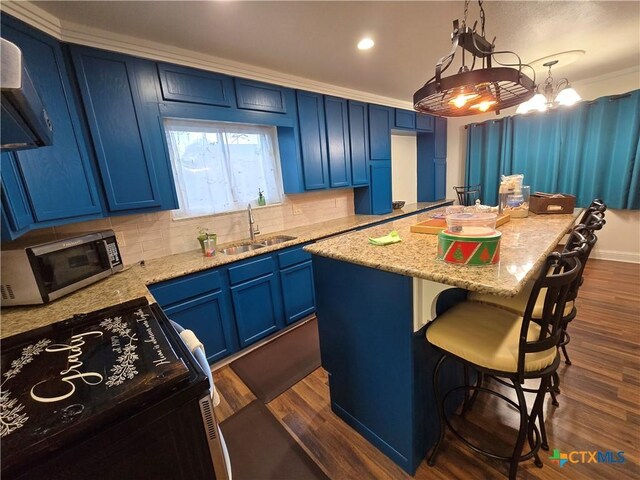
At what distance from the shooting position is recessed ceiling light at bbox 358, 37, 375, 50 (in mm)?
2092

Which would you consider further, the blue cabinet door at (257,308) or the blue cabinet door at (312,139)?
the blue cabinet door at (312,139)

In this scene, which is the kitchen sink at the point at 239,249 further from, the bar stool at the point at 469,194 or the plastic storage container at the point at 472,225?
the bar stool at the point at 469,194

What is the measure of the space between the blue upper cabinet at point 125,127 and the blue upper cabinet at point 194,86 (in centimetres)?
9

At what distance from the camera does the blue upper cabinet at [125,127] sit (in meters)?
1.72

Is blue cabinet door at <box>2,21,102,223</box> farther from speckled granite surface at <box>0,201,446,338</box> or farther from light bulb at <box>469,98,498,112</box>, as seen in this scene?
light bulb at <box>469,98,498,112</box>

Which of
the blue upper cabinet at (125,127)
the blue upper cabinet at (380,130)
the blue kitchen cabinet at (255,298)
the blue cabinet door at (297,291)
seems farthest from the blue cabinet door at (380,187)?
the blue upper cabinet at (125,127)

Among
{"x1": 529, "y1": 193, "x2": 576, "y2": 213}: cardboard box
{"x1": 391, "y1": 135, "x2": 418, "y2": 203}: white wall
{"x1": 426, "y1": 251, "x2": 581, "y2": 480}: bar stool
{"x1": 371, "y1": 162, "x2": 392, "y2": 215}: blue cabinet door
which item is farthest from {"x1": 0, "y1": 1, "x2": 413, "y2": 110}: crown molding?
{"x1": 426, "y1": 251, "x2": 581, "y2": 480}: bar stool

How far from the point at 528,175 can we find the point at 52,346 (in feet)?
17.9

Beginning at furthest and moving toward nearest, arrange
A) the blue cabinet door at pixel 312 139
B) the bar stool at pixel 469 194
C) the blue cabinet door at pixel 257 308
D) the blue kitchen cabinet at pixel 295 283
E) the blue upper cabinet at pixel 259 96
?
the bar stool at pixel 469 194 < the blue cabinet door at pixel 312 139 < the blue kitchen cabinet at pixel 295 283 < the blue upper cabinet at pixel 259 96 < the blue cabinet door at pixel 257 308

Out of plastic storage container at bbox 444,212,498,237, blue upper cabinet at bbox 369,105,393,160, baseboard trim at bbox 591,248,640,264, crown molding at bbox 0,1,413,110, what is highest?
crown molding at bbox 0,1,413,110

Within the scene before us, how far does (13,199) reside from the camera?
1.29m

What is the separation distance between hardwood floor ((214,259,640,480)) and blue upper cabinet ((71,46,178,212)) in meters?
1.53

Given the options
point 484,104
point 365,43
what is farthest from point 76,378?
point 365,43

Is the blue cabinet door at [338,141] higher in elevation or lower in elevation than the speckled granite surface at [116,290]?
higher
